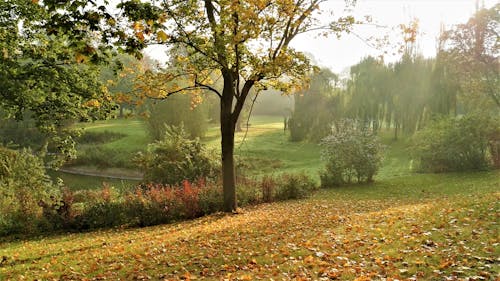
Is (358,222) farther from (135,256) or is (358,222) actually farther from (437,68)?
(437,68)

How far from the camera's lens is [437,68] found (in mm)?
36875

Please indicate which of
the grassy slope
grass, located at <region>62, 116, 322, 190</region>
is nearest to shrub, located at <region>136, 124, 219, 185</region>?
grass, located at <region>62, 116, 322, 190</region>

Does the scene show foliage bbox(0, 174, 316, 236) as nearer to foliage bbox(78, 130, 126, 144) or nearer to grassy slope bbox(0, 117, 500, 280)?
grassy slope bbox(0, 117, 500, 280)

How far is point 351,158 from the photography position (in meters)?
23.2

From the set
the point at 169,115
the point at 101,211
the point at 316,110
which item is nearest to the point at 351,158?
the point at 101,211

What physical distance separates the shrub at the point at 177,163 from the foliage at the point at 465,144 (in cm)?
1438

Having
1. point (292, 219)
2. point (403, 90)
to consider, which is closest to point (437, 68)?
point (403, 90)

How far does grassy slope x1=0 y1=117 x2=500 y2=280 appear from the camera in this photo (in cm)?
616

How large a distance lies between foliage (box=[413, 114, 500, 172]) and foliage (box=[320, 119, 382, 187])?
4286 millimetres

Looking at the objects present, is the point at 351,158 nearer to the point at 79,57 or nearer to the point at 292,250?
the point at 292,250

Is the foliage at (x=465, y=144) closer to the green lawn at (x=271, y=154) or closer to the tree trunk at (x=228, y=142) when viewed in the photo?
the green lawn at (x=271, y=154)

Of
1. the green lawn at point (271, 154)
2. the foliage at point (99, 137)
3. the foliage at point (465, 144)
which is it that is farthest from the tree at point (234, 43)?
the foliage at point (99, 137)

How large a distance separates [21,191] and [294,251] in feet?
38.3

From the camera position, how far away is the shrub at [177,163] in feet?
67.9
